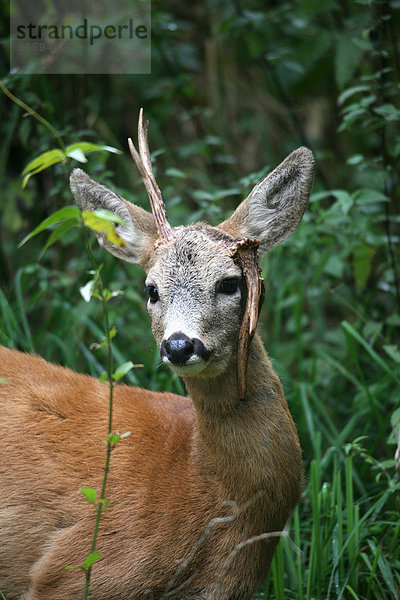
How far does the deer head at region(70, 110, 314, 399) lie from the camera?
2.97 m

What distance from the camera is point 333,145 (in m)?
8.27

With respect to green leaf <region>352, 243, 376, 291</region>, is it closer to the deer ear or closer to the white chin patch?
the deer ear

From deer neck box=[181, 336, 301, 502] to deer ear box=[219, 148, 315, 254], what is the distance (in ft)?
1.80

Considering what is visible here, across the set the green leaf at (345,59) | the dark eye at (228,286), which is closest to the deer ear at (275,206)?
the dark eye at (228,286)

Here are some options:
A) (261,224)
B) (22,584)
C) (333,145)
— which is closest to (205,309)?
(261,224)

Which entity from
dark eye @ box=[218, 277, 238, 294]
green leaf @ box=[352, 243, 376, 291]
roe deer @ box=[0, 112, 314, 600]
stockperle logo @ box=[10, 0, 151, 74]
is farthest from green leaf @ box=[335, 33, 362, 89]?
dark eye @ box=[218, 277, 238, 294]

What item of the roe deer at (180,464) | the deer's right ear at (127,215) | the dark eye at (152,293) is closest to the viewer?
the roe deer at (180,464)

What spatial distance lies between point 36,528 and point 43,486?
0.17 m

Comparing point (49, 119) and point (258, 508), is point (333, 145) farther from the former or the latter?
point (258, 508)

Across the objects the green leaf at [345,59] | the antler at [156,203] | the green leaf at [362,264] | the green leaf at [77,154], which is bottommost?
the green leaf at [77,154]

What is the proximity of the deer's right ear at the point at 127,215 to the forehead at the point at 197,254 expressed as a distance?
13.0 inches

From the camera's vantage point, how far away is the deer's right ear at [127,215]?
3.66 metres

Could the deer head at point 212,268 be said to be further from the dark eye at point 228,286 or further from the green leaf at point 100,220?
the green leaf at point 100,220

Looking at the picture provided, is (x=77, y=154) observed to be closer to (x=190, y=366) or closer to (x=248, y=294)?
(x=190, y=366)
